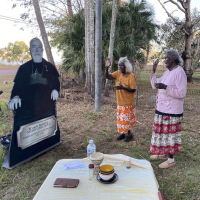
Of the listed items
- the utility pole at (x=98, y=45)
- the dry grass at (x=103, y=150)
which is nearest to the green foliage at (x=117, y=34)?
the utility pole at (x=98, y=45)

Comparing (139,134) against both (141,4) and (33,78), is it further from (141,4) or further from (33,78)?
(141,4)

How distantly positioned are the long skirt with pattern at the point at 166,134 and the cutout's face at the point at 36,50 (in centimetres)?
192

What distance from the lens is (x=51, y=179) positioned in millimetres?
1734

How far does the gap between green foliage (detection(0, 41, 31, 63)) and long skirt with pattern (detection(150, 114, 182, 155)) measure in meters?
32.8

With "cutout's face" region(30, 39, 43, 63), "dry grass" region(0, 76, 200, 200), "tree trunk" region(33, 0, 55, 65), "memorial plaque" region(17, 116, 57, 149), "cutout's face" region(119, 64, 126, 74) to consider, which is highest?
"tree trunk" region(33, 0, 55, 65)

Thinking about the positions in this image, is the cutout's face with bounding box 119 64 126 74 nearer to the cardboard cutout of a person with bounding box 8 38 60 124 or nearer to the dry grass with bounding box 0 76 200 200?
the cardboard cutout of a person with bounding box 8 38 60 124

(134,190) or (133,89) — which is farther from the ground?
(133,89)

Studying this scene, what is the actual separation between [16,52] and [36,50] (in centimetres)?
3374

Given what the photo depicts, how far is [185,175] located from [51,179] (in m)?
1.90

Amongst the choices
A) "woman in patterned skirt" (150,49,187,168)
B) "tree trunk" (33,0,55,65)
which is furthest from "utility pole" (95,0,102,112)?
"woman in patterned skirt" (150,49,187,168)

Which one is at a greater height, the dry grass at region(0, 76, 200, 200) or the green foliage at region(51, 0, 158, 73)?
the green foliage at region(51, 0, 158, 73)

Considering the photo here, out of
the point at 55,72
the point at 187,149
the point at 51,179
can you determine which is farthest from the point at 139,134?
the point at 51,179

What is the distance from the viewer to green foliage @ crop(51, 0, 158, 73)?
854 cm

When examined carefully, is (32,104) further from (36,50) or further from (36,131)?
(36,50)
